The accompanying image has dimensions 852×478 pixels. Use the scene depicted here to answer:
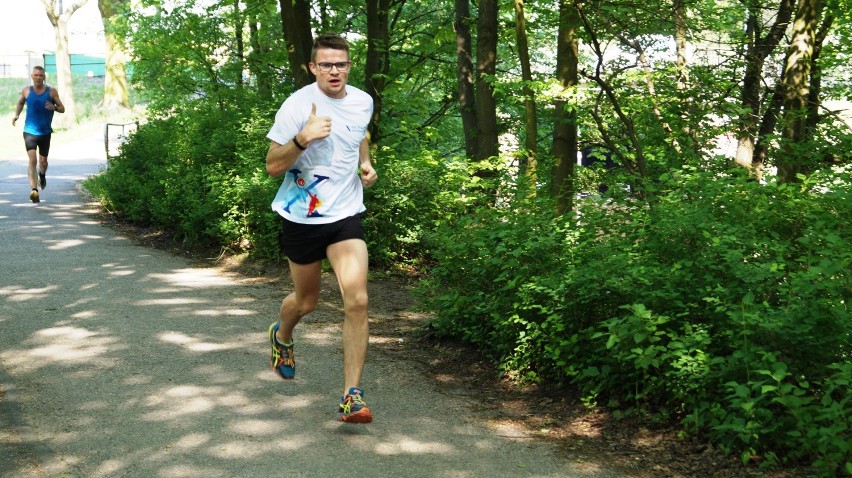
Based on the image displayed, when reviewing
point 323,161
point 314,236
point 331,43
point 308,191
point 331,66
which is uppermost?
point 331,43

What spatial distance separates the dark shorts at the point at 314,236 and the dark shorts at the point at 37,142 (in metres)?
12.1

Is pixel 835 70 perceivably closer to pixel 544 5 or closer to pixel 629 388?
pixel 544 5

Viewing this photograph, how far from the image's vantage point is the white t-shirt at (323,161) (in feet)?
19.2

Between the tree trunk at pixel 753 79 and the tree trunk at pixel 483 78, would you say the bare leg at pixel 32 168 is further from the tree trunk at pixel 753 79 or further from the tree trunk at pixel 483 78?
the tree trunk at pixel 753 79

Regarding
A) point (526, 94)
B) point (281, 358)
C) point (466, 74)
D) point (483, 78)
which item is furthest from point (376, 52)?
point (281, 358)

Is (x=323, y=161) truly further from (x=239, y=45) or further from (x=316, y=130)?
(x=239, y=45)

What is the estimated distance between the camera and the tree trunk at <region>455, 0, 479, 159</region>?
47.4ft

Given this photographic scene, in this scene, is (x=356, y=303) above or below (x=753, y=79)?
below

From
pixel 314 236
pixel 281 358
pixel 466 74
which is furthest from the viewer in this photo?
pixel 466 74

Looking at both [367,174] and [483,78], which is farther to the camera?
[483,78]

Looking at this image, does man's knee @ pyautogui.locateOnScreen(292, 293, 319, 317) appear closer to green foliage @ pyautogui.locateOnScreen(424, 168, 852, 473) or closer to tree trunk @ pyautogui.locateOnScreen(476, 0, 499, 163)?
green foliage @ pyautogui.locateOnScreen(424, 168, 852, 473)

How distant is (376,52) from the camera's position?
13992 mm

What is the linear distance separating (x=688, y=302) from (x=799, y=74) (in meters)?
6.02

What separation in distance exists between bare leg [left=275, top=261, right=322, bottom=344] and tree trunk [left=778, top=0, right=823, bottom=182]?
6181mm
